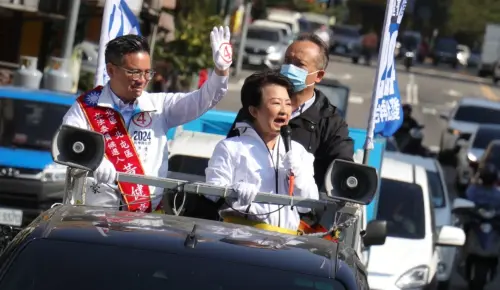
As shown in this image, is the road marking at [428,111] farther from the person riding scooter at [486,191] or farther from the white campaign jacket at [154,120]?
the white campaign jacket at [154,120]

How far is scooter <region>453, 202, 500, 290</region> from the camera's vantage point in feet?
45.8

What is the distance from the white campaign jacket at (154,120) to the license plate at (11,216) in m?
6.73

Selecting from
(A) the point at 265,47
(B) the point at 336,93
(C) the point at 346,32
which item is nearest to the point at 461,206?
(B) the point at 336,93

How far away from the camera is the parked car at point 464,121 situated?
28578 millimetres

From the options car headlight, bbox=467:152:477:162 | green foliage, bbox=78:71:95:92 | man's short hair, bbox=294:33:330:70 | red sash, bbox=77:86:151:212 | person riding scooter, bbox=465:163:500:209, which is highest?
man's short hair, bbox=294:33:330:70

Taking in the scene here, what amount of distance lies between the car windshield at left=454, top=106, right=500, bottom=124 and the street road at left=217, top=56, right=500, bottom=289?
201cm

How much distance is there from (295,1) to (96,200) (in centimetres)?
6377

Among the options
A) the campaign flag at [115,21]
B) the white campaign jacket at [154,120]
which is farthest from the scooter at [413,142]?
the white campaign jacket at [154,120]

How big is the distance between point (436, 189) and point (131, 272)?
10.4 m

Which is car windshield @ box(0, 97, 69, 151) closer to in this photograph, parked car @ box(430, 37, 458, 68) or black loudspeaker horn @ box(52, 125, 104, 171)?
black loudspeaker horn @ box(52, 125, 104, 171)

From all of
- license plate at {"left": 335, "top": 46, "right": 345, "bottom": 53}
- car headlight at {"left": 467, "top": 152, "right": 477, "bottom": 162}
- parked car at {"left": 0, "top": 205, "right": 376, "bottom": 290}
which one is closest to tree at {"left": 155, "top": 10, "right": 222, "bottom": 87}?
car headlight at {"left": 467, "top": 152, "right": 477, "bottom": 162}

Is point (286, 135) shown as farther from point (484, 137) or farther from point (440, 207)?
point (484, 137)

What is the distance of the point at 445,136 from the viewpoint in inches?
1160

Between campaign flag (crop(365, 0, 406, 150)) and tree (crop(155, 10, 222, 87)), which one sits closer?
campaign flag (crop(365, 0, 406, 150))
